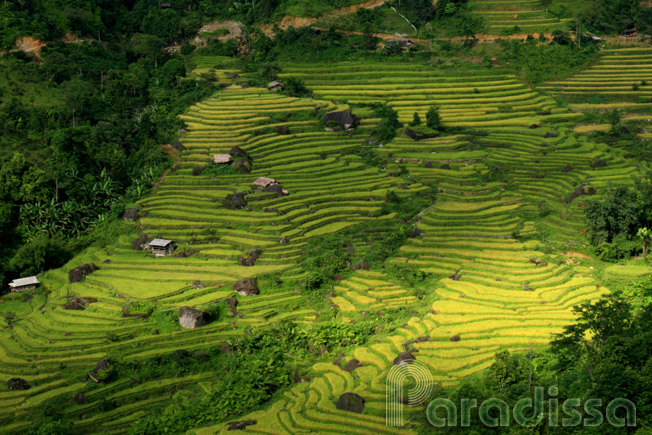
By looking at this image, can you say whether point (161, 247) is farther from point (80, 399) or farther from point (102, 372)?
point (80, 399)

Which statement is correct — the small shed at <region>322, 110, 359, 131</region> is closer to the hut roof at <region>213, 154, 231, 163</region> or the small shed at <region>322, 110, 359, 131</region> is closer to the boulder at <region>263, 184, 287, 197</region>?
the hut roof at <region>213, 154, 231, 163</region>

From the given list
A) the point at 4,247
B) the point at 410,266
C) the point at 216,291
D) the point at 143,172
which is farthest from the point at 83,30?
the point at 410,266

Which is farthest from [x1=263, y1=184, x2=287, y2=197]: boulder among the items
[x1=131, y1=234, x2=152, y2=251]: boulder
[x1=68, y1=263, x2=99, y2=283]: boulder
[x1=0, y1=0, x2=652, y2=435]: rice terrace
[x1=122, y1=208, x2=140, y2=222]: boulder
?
[x1=68, y1=263, x2=99, y2=283]: boulder

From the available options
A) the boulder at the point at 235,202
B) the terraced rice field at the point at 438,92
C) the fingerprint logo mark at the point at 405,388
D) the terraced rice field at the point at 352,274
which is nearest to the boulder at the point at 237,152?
the terraced rice field at the point at 352,274

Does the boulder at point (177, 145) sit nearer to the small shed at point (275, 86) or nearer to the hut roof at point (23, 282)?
the small shed at point (275, 86)

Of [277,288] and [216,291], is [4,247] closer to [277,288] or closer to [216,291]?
[216,291]
